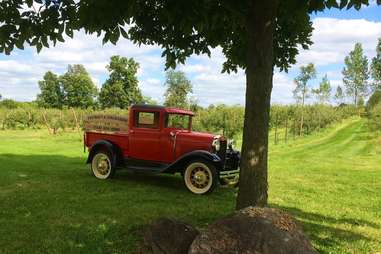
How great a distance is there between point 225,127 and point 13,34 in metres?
22.6

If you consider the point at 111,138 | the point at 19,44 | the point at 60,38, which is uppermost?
the point at 60,38

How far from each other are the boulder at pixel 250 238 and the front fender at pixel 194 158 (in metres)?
5.35

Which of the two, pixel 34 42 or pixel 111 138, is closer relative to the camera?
pixel 34 42

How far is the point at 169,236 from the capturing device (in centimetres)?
500

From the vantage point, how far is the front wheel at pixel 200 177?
9836 mm

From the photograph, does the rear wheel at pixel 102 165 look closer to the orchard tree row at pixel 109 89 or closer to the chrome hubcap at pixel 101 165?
the chrome hubcap at pixel 101 165

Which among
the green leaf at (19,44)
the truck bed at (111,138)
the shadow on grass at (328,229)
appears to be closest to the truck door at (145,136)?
the truck bed at (111,138)

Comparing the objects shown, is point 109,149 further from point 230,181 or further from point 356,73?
point 356,73

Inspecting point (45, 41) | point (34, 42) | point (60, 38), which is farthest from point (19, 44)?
point (60, 38)

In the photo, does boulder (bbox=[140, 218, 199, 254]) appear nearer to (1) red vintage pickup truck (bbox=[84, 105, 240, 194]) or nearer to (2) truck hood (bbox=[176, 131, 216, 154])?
(1) red vintage pickup truck (bbox=[84, 105, 240, 194])

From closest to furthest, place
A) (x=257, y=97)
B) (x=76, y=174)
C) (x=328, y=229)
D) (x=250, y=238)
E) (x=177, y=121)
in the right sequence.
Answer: (x=250, y=238), (x=257, y=97), (x=328, y=229), (x=177, y=121), (x=76, y=174)

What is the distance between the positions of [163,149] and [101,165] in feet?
5.64

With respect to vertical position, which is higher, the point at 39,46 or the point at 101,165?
the point at 39,46

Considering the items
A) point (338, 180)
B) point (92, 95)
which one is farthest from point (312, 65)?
point (92, 95)
